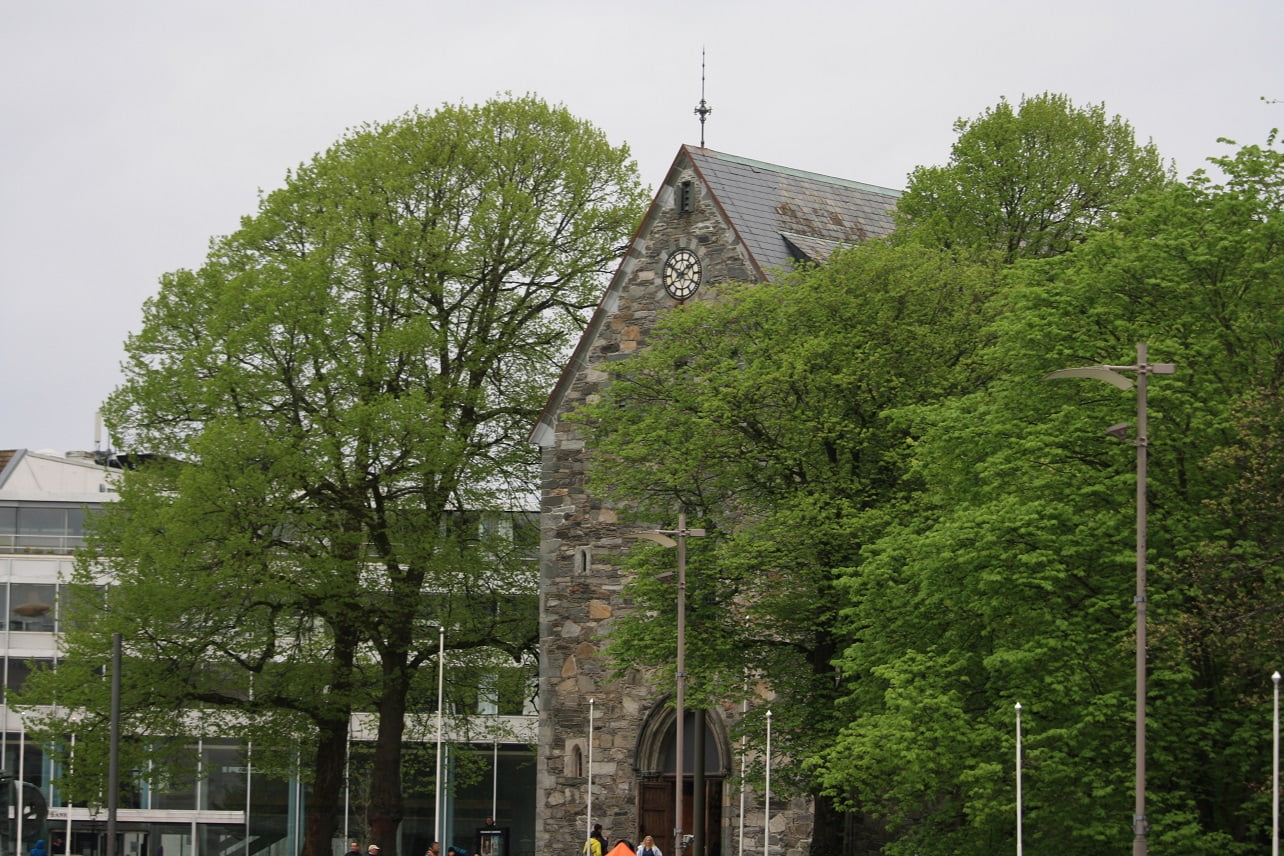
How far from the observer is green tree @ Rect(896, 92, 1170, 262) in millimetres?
54594

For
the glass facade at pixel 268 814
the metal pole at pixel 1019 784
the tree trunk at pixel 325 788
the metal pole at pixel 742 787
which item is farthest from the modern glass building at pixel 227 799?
the metal pole at pixel 1019 784

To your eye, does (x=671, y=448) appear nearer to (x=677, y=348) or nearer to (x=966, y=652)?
(x=677, y=348)

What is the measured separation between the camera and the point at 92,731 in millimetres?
50156

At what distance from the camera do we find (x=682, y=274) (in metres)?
53.8

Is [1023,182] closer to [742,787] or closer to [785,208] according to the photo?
[785,208]

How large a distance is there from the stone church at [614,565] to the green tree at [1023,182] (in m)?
3.02

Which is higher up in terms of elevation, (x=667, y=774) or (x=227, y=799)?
(x=667, y=774)

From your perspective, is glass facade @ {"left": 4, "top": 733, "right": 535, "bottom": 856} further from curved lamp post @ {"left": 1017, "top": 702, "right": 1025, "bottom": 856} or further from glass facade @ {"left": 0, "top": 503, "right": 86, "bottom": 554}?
curved lamp post @ {"left": 1017, "top": 702, "right": 1025, "bottom": 856}

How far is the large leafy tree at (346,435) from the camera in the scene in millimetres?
50656

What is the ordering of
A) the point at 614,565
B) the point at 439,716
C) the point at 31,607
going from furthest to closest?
the point at 31,607 → the point at 614,565 → the point at 439,716

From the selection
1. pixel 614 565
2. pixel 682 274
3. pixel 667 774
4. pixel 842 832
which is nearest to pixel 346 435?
pixel 614 565

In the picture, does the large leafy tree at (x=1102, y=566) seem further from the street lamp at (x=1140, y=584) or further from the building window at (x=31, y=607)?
the building window at (x=31, y=607)

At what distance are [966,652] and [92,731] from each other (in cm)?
2176

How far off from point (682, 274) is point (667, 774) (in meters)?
11.8
